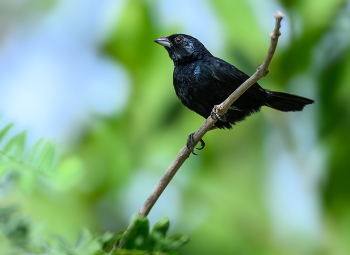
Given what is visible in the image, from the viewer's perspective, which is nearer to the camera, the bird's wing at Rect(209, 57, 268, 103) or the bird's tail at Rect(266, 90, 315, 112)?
the bird's wing at Rect(209, 57, 268, 103)

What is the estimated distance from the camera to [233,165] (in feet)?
9.23

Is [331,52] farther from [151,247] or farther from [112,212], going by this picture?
[151,247]

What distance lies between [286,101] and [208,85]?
618 millimetres

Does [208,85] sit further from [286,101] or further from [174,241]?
[174,241]

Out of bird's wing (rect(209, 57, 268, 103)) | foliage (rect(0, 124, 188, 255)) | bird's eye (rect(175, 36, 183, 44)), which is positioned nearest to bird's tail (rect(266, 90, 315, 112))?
bird's wing (rect(209, 57, 268, 103))

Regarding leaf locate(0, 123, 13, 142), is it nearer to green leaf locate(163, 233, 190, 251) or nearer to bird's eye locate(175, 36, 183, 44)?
green leaf locate(163, 233, 190, 251)

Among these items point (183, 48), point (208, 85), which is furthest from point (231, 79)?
point (183, 48)

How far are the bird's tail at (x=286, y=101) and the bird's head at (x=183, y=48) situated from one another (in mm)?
491

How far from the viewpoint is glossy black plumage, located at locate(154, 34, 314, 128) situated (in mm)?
1837

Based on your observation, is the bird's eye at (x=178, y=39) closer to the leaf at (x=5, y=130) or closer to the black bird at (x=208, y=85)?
the black bird at (x=208, y=85)

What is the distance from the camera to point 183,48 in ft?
6.86

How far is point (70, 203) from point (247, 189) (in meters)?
1.39

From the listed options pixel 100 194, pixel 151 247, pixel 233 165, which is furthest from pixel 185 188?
pixel 151 247

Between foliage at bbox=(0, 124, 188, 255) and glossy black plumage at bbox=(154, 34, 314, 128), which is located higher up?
glossy black plumage at bbox=(154, 34, 314, 128)
